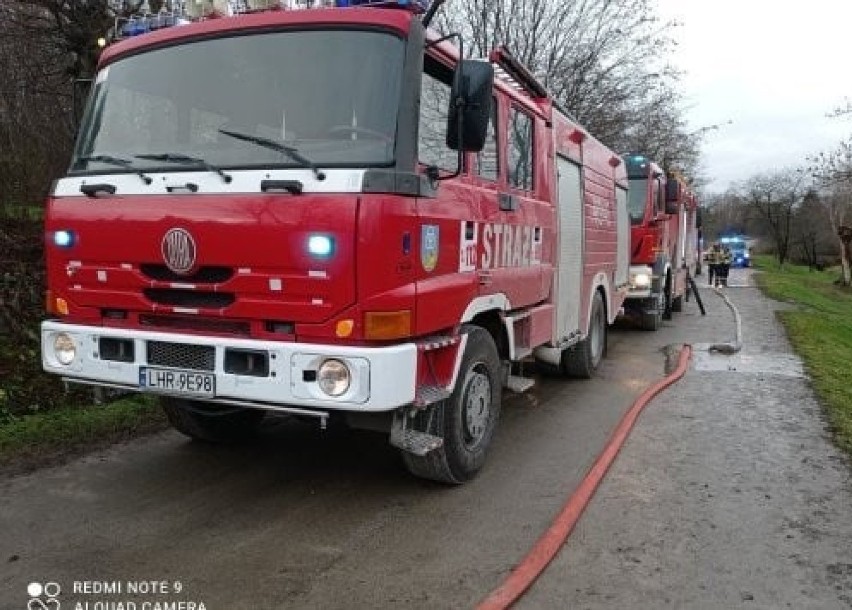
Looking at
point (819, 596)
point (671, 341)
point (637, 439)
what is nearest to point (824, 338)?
point (671, 341)

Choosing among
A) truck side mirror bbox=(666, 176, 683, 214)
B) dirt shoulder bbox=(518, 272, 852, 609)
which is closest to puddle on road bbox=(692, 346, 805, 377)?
dirt shoulder bbox=(518, 272, 852, 609)

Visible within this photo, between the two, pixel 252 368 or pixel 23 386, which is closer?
pixel 252 368

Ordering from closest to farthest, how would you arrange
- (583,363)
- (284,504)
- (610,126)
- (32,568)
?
(32,568)
(284,504)
(583,363)
(610,126)

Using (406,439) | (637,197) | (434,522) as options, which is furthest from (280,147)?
(637,197)

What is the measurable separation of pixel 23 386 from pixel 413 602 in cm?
469

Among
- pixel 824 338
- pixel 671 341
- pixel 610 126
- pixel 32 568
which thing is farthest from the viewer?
pixel 610 126

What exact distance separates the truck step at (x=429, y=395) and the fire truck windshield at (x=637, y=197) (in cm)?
1006

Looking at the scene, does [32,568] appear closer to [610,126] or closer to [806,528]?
[806,528]

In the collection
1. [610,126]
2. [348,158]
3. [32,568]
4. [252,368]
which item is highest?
[610,126]

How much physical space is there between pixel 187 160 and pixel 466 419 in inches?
90.0

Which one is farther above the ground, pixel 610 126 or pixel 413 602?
pixel 610 126

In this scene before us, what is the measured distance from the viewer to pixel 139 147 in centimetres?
461

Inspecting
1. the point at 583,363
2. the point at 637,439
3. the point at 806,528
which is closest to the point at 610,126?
the point at 583,363

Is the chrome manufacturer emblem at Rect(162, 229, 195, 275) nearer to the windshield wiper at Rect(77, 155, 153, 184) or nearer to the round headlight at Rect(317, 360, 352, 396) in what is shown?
the windshield wiper at Rect(77, 155, 153, 184)
